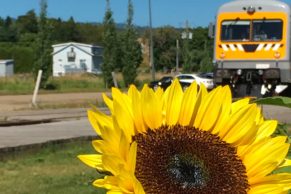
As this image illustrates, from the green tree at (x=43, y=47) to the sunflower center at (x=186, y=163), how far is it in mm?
53075

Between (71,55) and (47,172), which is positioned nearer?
(47,172)

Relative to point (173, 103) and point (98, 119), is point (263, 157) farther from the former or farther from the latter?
point (98, 119)

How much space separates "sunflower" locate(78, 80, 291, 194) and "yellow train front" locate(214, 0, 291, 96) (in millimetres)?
20354

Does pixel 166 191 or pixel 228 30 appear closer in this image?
pixel 166 191

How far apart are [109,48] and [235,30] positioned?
127 feet

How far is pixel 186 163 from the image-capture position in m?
1.25

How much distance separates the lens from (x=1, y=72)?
94688 mm

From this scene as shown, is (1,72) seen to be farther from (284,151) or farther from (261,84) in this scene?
(284,151)

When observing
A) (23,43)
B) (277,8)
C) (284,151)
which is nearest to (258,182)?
(284,151)

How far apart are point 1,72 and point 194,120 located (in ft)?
314

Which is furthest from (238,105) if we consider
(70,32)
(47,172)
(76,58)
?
(70,32)

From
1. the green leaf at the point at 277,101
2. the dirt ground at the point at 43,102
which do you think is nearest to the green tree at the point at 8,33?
the dirt ground at the point at 43,102

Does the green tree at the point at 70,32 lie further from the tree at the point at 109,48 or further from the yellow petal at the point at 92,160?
the yellow petal at the point at 92,160

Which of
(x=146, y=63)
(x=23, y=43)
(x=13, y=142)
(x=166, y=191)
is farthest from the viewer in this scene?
(x=146, y=63)
